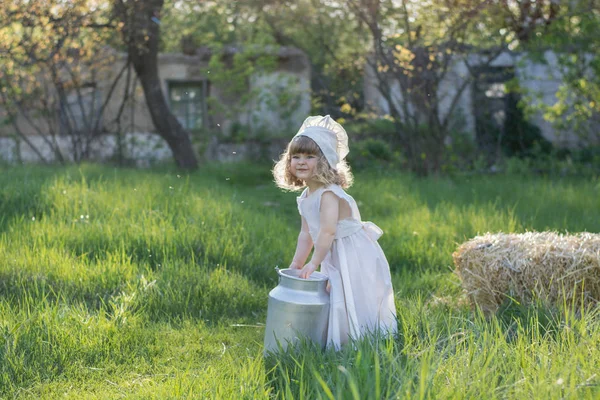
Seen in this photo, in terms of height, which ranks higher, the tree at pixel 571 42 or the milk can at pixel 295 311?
the tree at pixel 571 42

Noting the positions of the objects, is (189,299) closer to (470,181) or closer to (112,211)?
(112,211)

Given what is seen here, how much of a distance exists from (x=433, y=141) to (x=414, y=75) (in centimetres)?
108

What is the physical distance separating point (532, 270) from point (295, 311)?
4.87 ft

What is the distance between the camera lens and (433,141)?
33.3ft

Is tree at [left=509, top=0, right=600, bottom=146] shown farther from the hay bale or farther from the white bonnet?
the white bonnet

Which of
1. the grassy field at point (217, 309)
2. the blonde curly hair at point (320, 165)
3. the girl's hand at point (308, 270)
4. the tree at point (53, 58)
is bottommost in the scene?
the grassy field at point (217, 309)

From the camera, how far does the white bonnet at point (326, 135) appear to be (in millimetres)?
3559

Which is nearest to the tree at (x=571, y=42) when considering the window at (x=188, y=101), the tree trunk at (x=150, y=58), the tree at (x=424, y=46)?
the tree at (x=424, y=46)

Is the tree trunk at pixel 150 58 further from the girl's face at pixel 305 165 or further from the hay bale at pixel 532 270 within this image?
the hay bale at pixel 532 270

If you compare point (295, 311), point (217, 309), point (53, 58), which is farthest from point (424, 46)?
point (295, 311)

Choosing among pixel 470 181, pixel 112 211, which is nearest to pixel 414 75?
pixel 470 181

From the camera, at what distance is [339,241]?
3611mm

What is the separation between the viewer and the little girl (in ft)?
11.4

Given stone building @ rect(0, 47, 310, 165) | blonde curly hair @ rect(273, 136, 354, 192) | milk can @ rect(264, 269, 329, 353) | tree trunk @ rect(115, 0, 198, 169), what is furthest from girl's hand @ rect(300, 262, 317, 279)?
stone building @ rect(0, 47, 310, 165)
